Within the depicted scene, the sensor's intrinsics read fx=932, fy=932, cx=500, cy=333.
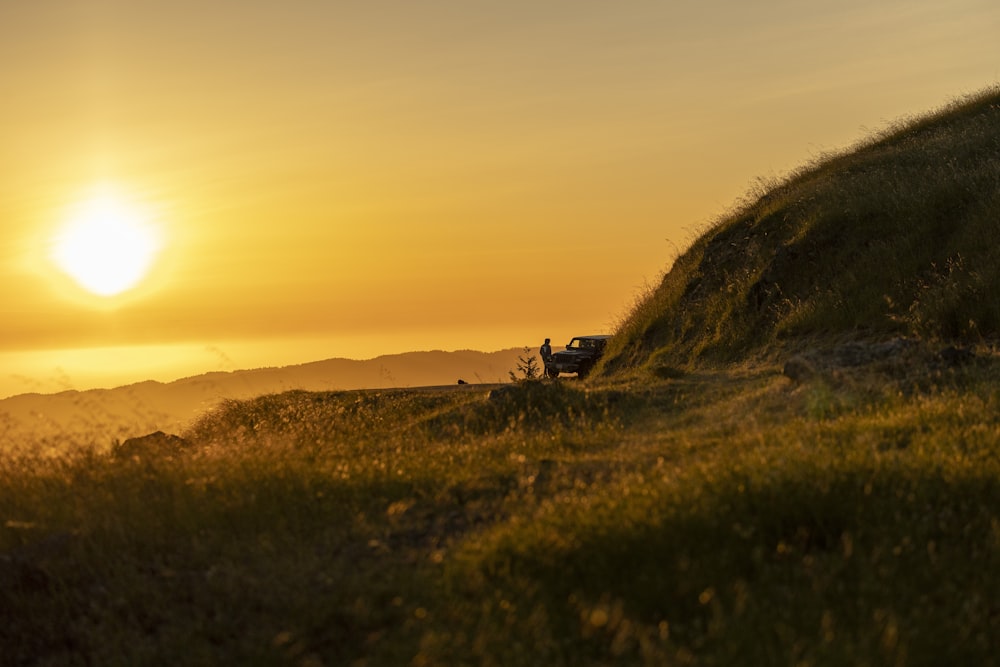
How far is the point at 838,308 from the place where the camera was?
68.2 feet

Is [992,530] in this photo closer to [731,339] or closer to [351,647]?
[351,647]

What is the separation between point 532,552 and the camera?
23.5 ft

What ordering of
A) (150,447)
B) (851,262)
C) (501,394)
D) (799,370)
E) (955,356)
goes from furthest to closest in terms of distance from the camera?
(851,262) → (501,394) → (799,370) → (150,447) → (955,356)

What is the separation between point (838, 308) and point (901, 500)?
13.7 metres

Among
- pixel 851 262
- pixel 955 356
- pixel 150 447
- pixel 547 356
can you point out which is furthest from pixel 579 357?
pixel 150 447

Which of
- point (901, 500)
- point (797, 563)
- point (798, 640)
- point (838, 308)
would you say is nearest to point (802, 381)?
point (838, 308)

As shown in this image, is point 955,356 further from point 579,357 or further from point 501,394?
point 579,357

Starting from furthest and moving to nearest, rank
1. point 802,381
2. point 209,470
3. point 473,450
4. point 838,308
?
point 838,308 < point 802,381 < point 473,450 < point 209,470

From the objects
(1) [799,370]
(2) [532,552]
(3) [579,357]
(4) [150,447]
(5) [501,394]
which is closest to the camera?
(2) [532,552]

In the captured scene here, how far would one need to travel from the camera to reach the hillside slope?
19469 mm

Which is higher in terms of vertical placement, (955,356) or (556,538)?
(955,356)

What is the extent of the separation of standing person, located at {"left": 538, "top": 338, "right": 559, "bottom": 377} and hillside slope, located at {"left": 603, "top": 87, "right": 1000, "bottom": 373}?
2.67m

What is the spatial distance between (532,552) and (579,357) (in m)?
23.1

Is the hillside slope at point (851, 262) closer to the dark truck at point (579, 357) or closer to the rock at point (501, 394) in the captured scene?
the dark truck at point (579, 357)
